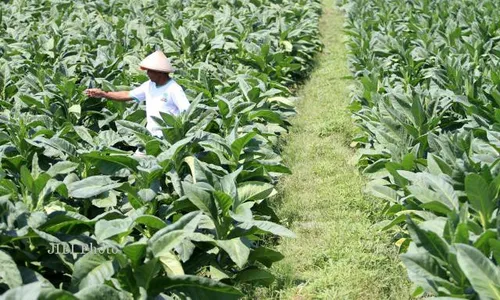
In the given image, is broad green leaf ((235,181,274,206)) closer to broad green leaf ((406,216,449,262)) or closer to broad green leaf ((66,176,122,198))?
broad green leaf ((66,176,122,198))

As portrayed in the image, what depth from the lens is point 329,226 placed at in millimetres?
6375

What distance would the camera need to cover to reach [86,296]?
138 inches

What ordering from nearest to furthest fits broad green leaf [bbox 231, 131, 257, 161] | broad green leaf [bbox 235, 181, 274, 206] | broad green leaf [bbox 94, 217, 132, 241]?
1. broad green leaf [bbox 94, 217, 132, 241]
2. broad green leaf [bbox 235, 181, 274, 206]
3. broad green leaf [bbox 231, 131, 257, 161]

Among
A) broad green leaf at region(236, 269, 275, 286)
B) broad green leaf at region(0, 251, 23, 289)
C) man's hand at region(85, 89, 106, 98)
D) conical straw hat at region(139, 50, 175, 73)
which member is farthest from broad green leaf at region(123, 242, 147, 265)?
man's hand at region(85, 89, 106, 98)

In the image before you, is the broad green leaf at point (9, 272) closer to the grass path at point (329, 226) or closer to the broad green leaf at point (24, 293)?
the broad green leaf at point (24, 293)

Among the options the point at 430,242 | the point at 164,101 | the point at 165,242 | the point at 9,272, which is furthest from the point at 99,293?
the point at 164,101

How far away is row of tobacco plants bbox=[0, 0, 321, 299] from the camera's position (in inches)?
157

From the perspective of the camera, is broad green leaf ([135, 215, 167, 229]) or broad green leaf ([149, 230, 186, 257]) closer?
broad green leaf ([149, 230, 186, 257])

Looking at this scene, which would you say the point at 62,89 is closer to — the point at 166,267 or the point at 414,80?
the point at 166,267

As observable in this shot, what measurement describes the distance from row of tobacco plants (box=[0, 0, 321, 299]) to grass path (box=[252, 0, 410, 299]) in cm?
29

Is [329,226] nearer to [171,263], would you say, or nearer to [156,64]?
[156,64]

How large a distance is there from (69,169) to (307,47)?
368 inches

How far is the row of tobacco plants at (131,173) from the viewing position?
399 centimetres

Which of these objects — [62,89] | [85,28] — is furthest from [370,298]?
[85,28]
